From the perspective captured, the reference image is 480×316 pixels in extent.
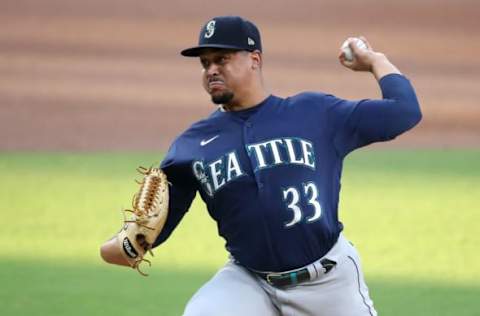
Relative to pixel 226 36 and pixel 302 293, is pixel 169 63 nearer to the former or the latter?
pixel 226 36

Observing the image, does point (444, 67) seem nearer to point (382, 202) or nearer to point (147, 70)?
point (147, 70)

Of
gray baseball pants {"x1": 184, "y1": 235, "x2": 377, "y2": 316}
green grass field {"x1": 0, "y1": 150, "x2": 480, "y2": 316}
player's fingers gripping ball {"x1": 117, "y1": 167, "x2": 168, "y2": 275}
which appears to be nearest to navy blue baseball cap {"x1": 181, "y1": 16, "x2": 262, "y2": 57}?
player's fingers gripping ball {"x1": 117, "y1": 167, "x2": 168, "y2": 275}

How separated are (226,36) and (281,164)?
1.98 feet

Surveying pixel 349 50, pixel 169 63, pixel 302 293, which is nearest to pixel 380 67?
pixel 349 50

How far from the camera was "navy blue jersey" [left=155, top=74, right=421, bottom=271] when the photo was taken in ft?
15.4

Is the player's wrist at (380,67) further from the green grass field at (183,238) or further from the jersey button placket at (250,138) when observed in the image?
the green grass field at (183,238)

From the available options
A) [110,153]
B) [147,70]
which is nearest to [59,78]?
[147,70]

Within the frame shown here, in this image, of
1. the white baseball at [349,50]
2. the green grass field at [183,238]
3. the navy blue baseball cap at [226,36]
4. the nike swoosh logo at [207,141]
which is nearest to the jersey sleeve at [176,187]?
the nike swoosh logo at [207,141]

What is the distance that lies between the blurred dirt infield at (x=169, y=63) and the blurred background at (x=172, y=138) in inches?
1.3

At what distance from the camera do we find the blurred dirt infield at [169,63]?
45.8 ft

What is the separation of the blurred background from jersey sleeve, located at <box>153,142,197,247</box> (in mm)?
1848

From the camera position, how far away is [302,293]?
15.5 feet

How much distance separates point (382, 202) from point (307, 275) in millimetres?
4968

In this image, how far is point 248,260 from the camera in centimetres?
475
